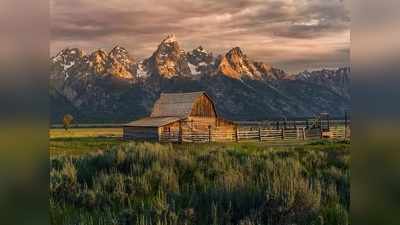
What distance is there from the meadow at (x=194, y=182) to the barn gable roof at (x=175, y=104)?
0.66ft

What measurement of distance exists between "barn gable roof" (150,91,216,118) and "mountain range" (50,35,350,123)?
0.12 feet

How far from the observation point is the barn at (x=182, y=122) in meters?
3.56

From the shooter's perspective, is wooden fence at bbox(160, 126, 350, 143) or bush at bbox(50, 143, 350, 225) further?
wooden fence at bbox(160, 126, 350, 143)

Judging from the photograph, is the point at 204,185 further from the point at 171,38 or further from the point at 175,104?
the point at 171,38

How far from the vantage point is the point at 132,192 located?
11.9 feet

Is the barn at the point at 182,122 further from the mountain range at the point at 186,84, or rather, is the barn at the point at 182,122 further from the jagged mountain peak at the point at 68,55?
the jagged mountain peak at the point at 68,55

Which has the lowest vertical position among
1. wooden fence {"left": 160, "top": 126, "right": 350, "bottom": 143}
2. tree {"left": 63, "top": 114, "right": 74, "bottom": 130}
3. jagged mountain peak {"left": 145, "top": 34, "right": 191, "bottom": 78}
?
wooden fence {"left": 160, "top": 126, "right": 350, "bottom": 143}

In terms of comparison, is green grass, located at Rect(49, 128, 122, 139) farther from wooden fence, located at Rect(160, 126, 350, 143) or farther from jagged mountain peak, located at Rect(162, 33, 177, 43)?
jagged mountain peak, located at Rect(162, 33, 177, 43)

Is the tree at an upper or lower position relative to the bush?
upper

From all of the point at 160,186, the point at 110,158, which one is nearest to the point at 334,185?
the point at 160,186

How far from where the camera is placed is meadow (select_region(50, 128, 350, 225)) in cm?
349

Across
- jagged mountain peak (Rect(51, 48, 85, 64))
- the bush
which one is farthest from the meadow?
jagged mountain peak (Rect(51, 48, 85, 64))

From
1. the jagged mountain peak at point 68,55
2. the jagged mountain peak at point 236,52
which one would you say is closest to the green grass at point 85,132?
the jagged mountain peak at point 68,55

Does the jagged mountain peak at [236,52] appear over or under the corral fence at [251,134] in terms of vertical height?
over
